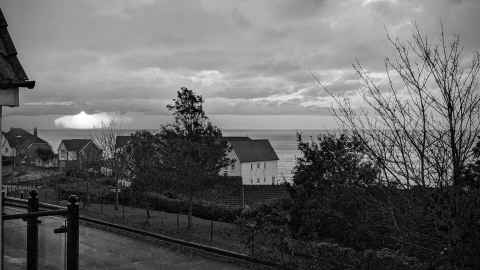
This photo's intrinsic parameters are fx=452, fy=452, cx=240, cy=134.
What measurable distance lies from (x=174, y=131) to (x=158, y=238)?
34.3 ft

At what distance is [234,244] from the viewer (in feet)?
60.1

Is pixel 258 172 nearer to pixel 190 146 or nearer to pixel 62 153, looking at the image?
pixel 62 153

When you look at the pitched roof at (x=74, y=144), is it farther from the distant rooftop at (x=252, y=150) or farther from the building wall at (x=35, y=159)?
the distant rooftop at (x=252, y=150)

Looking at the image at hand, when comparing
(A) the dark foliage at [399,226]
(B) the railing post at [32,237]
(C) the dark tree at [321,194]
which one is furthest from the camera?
(C) the dark tree at [321,194]

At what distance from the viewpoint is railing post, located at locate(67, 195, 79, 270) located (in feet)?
19.4

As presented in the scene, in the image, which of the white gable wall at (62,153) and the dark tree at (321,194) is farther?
the white gable wall at (62,153)

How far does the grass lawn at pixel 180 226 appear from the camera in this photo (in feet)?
60.6

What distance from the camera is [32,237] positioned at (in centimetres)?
640

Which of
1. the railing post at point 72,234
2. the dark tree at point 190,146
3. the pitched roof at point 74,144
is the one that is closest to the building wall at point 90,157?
the dark tree at point 190,146

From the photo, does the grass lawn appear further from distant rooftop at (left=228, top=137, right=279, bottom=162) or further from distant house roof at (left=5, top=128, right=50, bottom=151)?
distant house roof at (left=5, top=128, right=50, bottom=151)

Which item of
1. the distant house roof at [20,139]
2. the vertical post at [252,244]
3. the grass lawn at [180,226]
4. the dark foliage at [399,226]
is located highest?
the distant house roof at [20,139]

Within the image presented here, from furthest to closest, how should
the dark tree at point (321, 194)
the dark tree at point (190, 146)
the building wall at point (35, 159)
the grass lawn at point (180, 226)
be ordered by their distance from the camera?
the building wall at point (35, 159) → the dark tree at point (190, 146) → the grass lawn at point (180, 226) → the dark tree at point (321, 194)

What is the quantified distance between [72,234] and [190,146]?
17.8m

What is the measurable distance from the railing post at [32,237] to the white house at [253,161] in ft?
177
